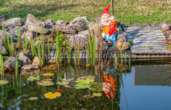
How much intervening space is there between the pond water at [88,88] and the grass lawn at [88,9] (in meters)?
5.31

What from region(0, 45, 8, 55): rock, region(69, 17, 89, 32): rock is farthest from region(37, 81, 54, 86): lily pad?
region(69, 17, 89, 32): rock

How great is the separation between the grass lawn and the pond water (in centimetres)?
531

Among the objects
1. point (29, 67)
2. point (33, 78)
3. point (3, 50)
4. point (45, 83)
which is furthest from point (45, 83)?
point (3, 50)

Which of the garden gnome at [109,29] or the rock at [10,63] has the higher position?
the garden gnome at [109,29]

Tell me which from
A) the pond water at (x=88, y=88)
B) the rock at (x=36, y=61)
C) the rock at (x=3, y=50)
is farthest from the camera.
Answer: the rock at (x=3, y=50)

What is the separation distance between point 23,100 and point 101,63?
2.29 m

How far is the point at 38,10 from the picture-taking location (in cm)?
1446

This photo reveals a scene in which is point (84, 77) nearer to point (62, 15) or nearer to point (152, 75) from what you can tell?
point (152, 75)

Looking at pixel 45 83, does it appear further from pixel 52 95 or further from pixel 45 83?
pixel 52 95

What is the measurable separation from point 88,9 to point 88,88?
8.94 m

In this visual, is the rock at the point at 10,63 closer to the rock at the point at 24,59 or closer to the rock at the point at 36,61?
the rock at the point at 24,59

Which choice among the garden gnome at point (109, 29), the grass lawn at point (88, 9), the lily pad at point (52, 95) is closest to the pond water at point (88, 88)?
the lily pad at point (52, 95)

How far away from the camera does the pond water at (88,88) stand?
4855 mm

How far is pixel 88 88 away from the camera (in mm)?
5609
